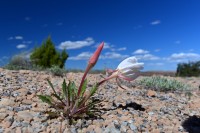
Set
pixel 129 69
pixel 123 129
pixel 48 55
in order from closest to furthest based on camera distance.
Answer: pixel 123 129
pixel 129 69
pixel 48 55

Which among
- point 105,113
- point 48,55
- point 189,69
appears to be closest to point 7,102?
point 105,113

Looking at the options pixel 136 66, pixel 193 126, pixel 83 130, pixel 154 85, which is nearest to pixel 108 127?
pixel 83 130

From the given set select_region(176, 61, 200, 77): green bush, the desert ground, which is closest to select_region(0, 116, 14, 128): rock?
the desert ground

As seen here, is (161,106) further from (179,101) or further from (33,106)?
(33,106)

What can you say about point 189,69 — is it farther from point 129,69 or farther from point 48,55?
point 129,69

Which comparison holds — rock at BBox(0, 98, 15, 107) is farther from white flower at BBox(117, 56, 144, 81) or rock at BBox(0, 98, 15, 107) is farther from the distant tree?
the distant tree

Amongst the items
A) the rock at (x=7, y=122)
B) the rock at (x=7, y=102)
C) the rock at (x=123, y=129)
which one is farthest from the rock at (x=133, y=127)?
the rock at (x=7, y=102)

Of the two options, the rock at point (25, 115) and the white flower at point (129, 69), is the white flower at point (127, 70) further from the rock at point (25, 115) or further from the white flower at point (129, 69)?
the rock at point (25, 115)
